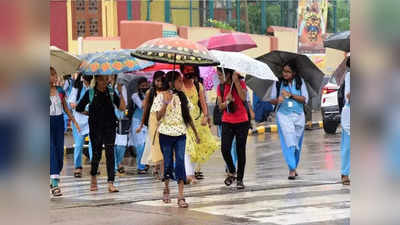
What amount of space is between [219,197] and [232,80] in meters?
1.97

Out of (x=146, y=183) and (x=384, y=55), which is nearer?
(x=384, y=55)

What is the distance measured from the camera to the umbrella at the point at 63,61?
36.2 ft

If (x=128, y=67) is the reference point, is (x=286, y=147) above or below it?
below

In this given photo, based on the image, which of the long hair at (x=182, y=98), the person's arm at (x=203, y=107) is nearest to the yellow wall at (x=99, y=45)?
the person's arm at (x=203, y=107)

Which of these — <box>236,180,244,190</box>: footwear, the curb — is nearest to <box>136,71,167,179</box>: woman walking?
<box>236,180,244,190</box>: footwear

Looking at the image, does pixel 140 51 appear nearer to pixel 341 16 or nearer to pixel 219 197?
pixel 219 197

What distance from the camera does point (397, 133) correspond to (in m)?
3.15

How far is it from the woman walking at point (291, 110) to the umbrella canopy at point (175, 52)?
2.24 metres

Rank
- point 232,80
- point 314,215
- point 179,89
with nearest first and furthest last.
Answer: point 314,215
point 179,89
point 232,80

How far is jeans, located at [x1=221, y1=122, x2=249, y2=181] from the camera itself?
38.6 ft

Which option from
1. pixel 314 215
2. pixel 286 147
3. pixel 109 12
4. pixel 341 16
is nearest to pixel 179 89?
pixel 314 215

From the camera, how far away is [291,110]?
12891 millimetres

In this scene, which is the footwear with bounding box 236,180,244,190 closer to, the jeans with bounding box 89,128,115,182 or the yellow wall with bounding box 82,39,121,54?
the jeans with bounding box 89,128,115,182

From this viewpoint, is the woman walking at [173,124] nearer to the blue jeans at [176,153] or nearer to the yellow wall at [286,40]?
the blue jeans at [176,153]
